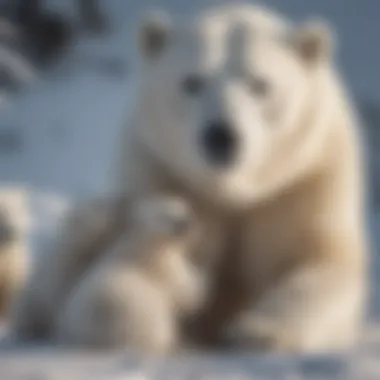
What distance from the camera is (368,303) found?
214 cm

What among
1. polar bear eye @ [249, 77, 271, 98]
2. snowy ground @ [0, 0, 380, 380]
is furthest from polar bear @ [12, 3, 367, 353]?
snowy ground @ [0, 0, 380, 380]

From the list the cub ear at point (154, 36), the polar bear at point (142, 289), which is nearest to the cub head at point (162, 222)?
the polar bear at point (142, 289)

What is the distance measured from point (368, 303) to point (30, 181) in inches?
116

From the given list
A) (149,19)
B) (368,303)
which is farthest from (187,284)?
(368,303)

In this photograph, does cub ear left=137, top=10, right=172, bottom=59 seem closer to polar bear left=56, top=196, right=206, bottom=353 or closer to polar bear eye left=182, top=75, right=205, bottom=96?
polar bear eye left=182, top=75, right=205, bottom=96

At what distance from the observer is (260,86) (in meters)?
1.62

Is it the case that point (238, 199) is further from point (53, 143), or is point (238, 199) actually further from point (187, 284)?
point (53, 143)

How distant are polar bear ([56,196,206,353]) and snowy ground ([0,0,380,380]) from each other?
0.04m

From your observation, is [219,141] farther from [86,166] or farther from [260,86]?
[86,166]

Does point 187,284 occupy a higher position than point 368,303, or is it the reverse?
point 368,303

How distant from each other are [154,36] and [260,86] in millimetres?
199

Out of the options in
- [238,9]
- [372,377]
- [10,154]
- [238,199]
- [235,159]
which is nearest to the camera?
[372,377]

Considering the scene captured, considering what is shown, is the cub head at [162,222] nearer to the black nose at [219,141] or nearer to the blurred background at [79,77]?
the black nose at [219,141]

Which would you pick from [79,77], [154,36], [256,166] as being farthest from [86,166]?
[256,166]
